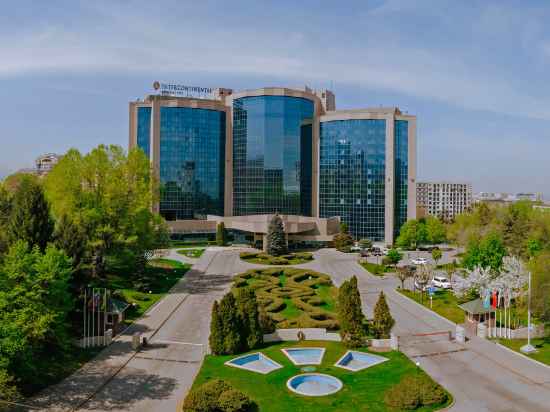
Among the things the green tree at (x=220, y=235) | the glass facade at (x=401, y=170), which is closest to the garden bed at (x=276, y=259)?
the green tree at (x=220, y=235)

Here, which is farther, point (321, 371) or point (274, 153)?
point (274, 153)

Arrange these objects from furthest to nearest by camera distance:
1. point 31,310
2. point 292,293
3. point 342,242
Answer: point 342,242
point 292,293
point 31,310

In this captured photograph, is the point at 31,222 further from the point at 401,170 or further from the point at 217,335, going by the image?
the point at 401,170

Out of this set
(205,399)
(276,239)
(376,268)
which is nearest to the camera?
(205,399)

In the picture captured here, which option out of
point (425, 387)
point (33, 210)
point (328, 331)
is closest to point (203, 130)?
point (33, 210)

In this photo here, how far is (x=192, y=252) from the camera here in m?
82.9

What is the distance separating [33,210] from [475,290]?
139 ft

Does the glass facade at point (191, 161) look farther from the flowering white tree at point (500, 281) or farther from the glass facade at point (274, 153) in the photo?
the flowering white tree at point (500, 281)

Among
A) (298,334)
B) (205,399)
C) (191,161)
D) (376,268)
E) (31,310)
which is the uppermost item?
(191,161)

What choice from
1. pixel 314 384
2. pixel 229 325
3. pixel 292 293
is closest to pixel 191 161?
pixel 292 293

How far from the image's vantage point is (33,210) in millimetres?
37719

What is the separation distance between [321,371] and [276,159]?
73.4m

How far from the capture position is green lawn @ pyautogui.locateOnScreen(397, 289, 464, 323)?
42.7 meters

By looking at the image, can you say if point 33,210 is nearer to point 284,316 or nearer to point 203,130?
point 284,316
